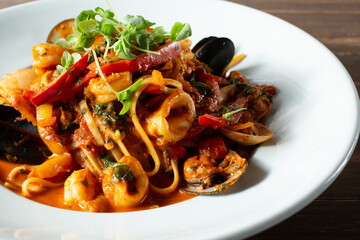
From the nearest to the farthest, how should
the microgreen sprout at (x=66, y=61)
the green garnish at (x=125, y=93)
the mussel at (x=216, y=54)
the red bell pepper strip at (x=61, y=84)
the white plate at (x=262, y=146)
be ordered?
1. the white plate at (x=262, y=146)
2. the green garnish at (x=125, y=93)
3. the red bell pepper strip at (x=61, y=84)
4. the microgreen sprout at (x=66, y=61)
5. the mussel at (x=216, y=54)

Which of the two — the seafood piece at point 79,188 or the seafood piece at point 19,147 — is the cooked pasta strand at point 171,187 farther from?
the seafood piece at point 19,147

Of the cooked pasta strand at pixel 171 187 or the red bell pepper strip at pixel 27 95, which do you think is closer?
the cooked pasta strand at pixel 171 187

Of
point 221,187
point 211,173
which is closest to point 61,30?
point 211,173

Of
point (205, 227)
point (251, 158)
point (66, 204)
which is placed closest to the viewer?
point (205, 227)

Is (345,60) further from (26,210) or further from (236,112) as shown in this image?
(26,210)

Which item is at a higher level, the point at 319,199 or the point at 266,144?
the point at 266,144

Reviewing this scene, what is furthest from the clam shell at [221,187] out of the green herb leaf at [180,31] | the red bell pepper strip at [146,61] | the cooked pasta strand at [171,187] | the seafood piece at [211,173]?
the green herb leaf at [180,31]

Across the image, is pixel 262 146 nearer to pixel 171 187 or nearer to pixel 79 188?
pixel 171 187

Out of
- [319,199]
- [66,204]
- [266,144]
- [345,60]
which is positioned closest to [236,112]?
[266,144]
